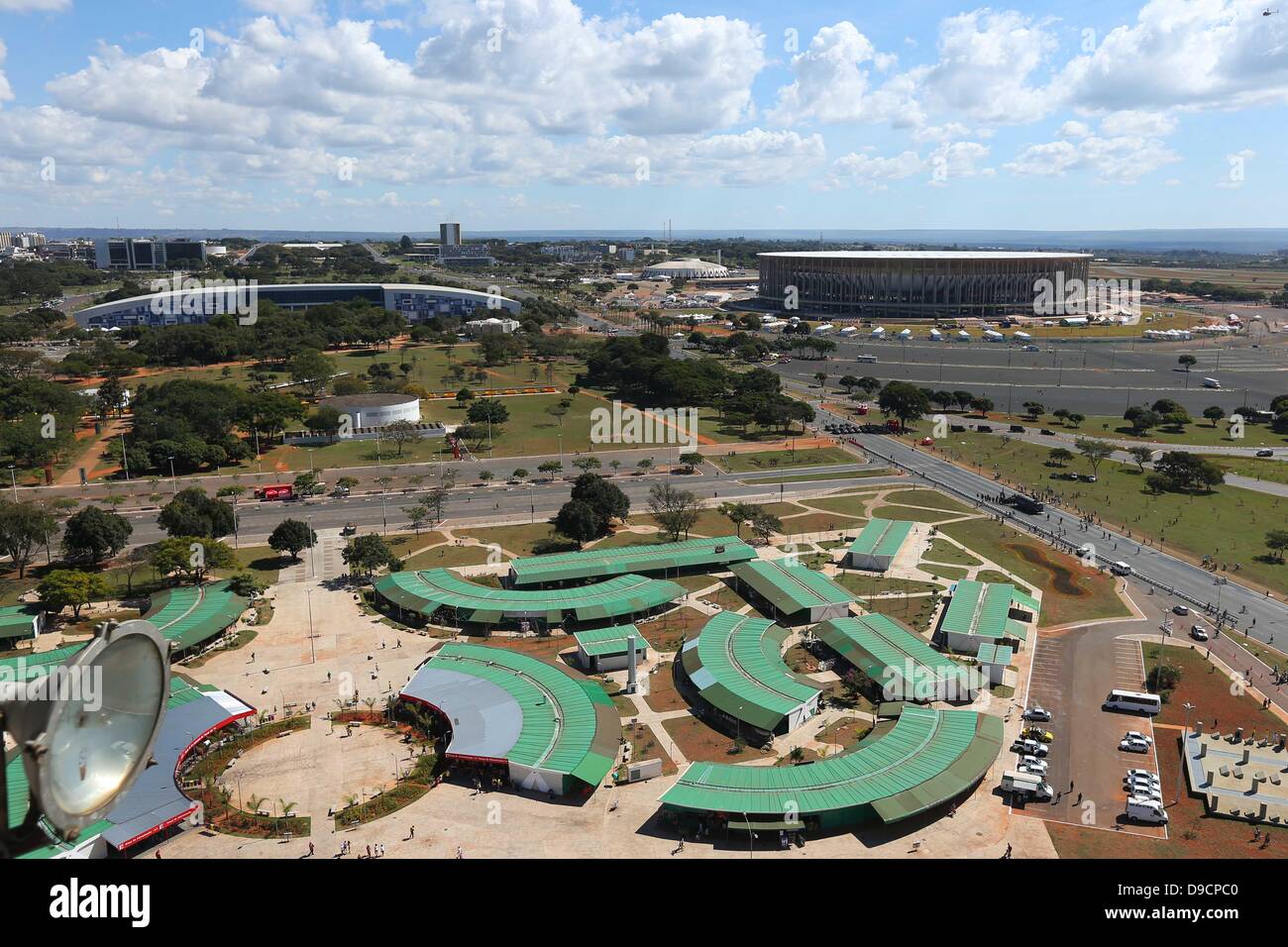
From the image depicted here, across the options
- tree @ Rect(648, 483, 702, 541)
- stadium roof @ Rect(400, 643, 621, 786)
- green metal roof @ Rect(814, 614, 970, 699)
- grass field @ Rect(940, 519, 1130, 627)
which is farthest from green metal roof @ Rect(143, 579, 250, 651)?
grass field @ Rect(940, 519, 1130, 627)

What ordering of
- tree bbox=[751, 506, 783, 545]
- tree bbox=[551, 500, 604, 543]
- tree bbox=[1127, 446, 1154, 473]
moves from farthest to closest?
1. tree bbox=[1127, 446, 1154, 473]
2. tree bbox=[751, 506, 783, 545]
3. tree bbox=[551, 500, 604, 543]

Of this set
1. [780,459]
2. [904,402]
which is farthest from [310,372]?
[904,402]

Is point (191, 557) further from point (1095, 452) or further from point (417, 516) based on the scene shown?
point (1095, 452)

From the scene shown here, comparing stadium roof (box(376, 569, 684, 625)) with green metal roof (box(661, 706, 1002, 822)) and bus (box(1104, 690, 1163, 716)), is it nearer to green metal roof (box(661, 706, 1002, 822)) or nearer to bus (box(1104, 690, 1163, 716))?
green metal roof (box(661, 706, 1002, 822))

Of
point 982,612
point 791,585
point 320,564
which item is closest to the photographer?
point 982,612

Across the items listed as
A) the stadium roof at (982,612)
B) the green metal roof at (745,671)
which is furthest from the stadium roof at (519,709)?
the stadium roof at (982,612)

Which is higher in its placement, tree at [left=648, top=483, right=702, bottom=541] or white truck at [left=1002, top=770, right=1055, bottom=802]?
tree at [left=648, top=483, right=702, bottom=541]
